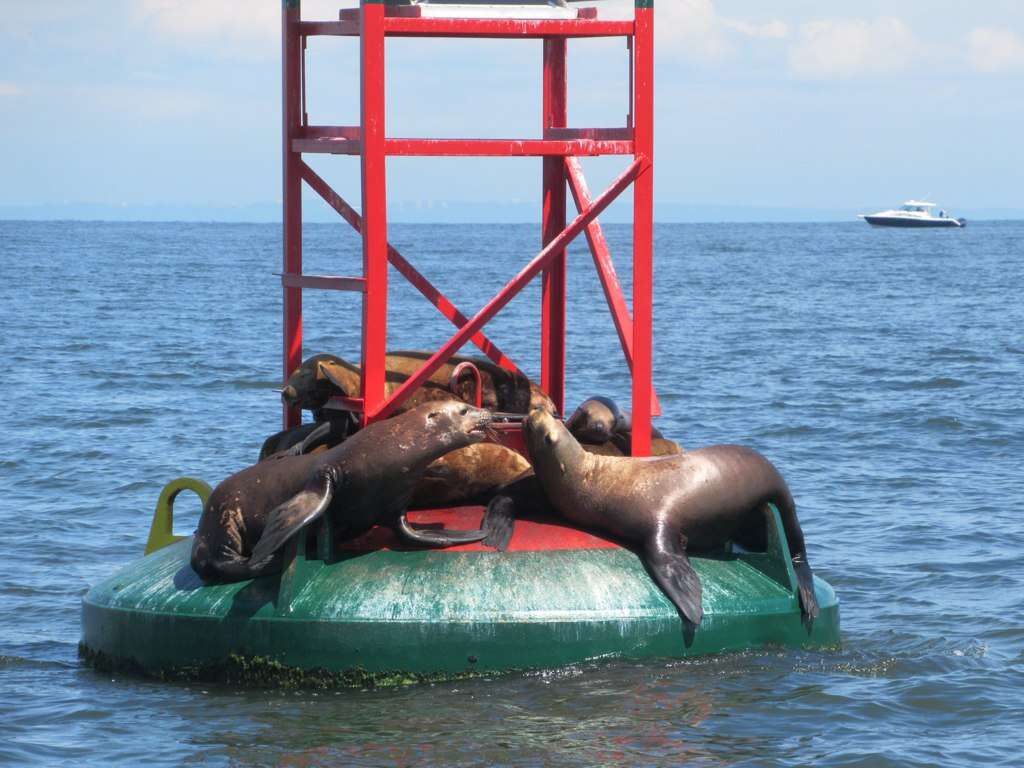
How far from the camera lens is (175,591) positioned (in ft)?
27.6

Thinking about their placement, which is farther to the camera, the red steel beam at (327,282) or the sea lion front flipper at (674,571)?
the red steel beam at (327,282)

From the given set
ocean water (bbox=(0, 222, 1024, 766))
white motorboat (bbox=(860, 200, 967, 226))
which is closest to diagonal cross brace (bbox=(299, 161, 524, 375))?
ocean water (bbox=(0, 222, 1024, 766))

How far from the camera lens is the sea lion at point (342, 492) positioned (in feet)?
26.8

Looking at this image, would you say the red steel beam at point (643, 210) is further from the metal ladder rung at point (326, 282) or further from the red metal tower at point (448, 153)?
the metal ladder rung at point (326, 282)

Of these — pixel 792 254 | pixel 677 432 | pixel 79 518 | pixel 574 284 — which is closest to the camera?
pixel 79 518

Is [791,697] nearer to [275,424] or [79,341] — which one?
[275,424]

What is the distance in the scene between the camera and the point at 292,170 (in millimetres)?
9398

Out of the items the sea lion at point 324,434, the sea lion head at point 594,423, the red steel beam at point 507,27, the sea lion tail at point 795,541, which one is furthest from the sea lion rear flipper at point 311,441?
the sea lion tail at point 795,541

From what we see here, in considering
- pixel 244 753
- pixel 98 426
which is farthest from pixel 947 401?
pixel 244 753

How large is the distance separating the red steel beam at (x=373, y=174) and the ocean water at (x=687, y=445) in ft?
5.70

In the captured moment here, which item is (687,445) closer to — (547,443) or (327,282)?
(547,443)

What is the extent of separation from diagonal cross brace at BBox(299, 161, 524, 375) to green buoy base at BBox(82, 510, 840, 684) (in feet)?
4.29

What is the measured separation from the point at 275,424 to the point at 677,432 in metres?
4.54

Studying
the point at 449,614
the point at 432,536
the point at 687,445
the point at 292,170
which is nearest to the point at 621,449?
the point at 432,536
